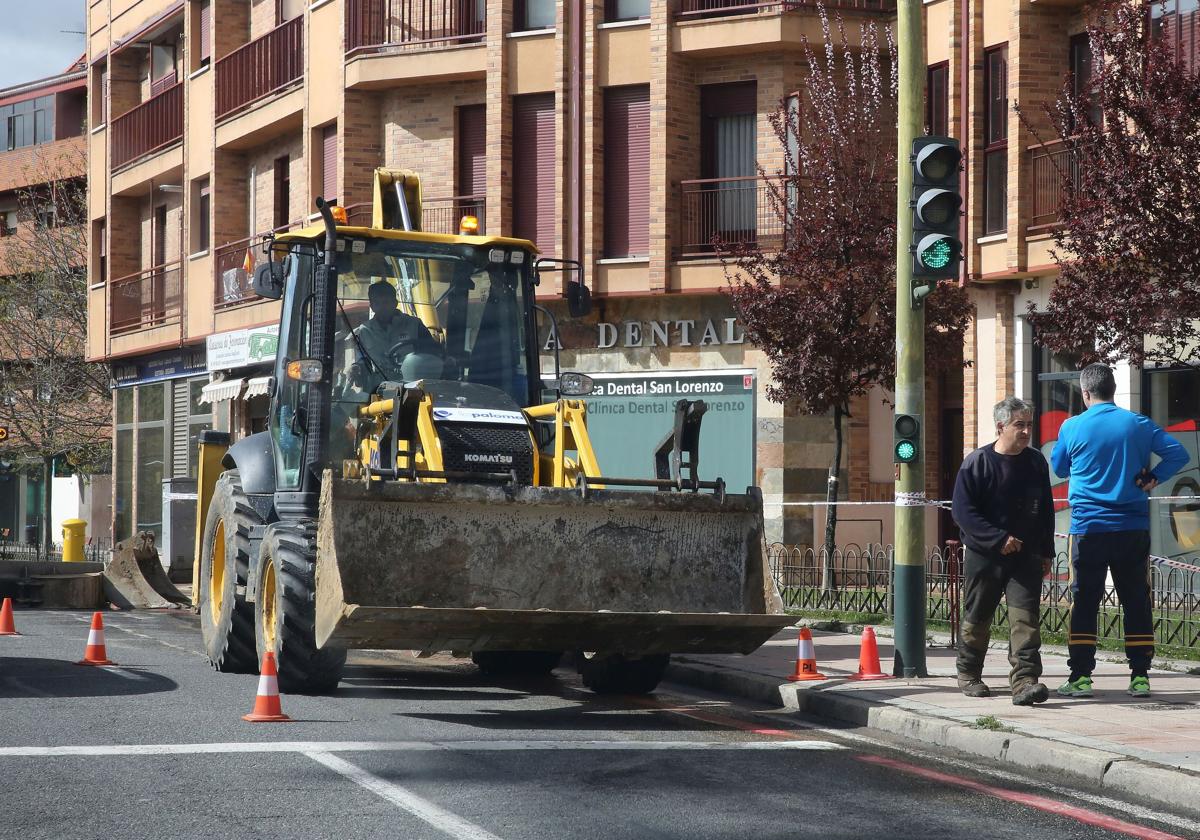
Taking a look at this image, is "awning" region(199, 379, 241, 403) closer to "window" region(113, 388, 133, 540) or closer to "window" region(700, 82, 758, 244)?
"window" region(113, 388, 133, 540)

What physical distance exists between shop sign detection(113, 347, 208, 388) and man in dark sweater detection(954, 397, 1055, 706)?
2489 cm

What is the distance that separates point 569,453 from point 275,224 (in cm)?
2055

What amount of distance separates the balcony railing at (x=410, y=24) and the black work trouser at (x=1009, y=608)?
16.8 metres

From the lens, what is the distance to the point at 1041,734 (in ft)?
28.9

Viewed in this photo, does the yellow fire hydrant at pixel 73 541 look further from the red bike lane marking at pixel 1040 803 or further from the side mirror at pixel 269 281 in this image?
the red bike lane marking at pixel 1040 803

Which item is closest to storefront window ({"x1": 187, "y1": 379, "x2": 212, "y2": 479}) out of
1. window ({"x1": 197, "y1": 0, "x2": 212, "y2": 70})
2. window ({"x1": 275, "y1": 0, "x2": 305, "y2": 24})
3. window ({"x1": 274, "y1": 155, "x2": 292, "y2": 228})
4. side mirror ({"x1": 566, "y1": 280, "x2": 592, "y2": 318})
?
window ({"x1": 274, "y1": 155, "x2": 292, "y2": 228})

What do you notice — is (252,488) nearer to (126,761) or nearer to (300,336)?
(300,336)

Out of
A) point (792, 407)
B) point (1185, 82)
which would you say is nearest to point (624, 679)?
point (1185, 82)

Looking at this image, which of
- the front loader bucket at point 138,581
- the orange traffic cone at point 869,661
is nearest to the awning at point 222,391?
the front loader bucket at point 138,581

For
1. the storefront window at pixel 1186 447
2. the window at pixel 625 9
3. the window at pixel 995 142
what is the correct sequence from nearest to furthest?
the storefront window at pixel 1186 447 → the window at pixel 995 142 → the window at pixel 625 9

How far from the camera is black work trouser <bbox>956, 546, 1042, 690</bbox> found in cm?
1001

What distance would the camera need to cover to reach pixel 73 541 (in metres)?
25.5

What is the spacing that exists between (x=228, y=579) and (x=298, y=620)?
2.03 metres

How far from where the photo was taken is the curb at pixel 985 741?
764cm
